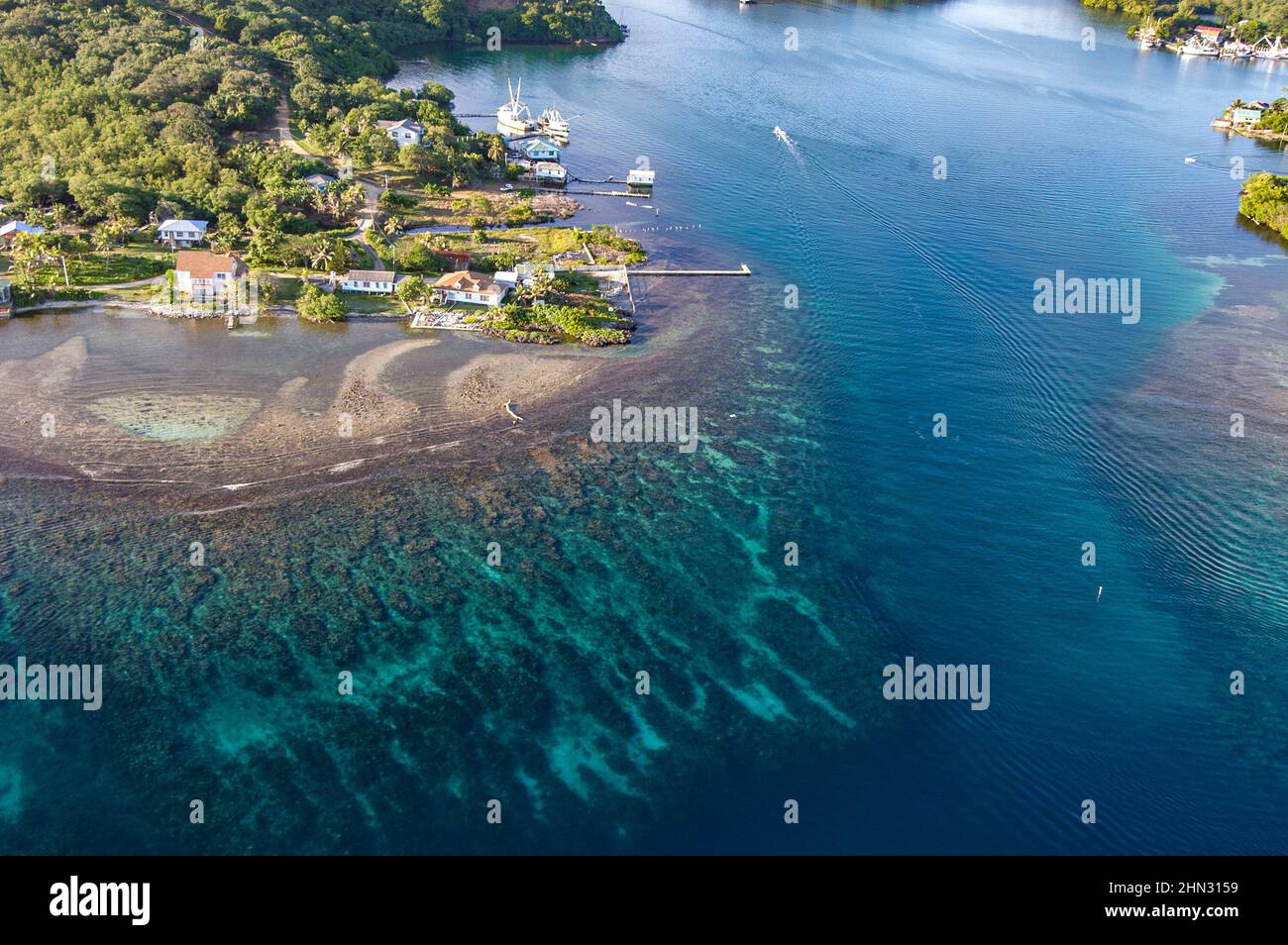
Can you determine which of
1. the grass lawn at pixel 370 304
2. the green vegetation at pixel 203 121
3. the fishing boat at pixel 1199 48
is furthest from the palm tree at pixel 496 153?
the fishing boat at pixel 1199 48

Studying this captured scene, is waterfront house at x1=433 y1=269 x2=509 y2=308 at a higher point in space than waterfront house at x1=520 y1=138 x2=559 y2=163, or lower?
lower

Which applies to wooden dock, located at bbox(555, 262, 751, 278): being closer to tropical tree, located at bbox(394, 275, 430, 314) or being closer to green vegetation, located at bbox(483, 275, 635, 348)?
green vegetation, located at bbox(483, 275, 635, 348)

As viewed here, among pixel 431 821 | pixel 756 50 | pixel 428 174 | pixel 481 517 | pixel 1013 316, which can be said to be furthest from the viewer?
pixel 756 50

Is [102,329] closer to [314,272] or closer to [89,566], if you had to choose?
[314,272]

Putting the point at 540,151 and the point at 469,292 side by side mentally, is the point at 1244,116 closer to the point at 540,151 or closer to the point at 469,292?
the point at 540,151

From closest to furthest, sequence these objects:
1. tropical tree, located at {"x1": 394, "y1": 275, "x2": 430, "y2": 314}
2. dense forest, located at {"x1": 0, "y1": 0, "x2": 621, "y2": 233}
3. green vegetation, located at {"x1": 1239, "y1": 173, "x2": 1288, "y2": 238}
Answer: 1. tropical tree, located at {"x1": 394, "y1": 275, "x2": 430, "y2": 314}
2. dense forest, located at {"x1": 0, "y1": 0, "x2": 621, "y2": 233}
3. green vegetation, located at {"x1": 1239, "y1": 173, "x2": 1288, "y2": 238}

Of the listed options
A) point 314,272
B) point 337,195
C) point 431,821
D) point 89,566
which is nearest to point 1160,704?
point 431,821

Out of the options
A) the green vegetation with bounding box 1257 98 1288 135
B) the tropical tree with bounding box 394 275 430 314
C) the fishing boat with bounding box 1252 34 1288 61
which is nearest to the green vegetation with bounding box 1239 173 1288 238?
the green vegetation with bounding box 1257 98 1288 135
